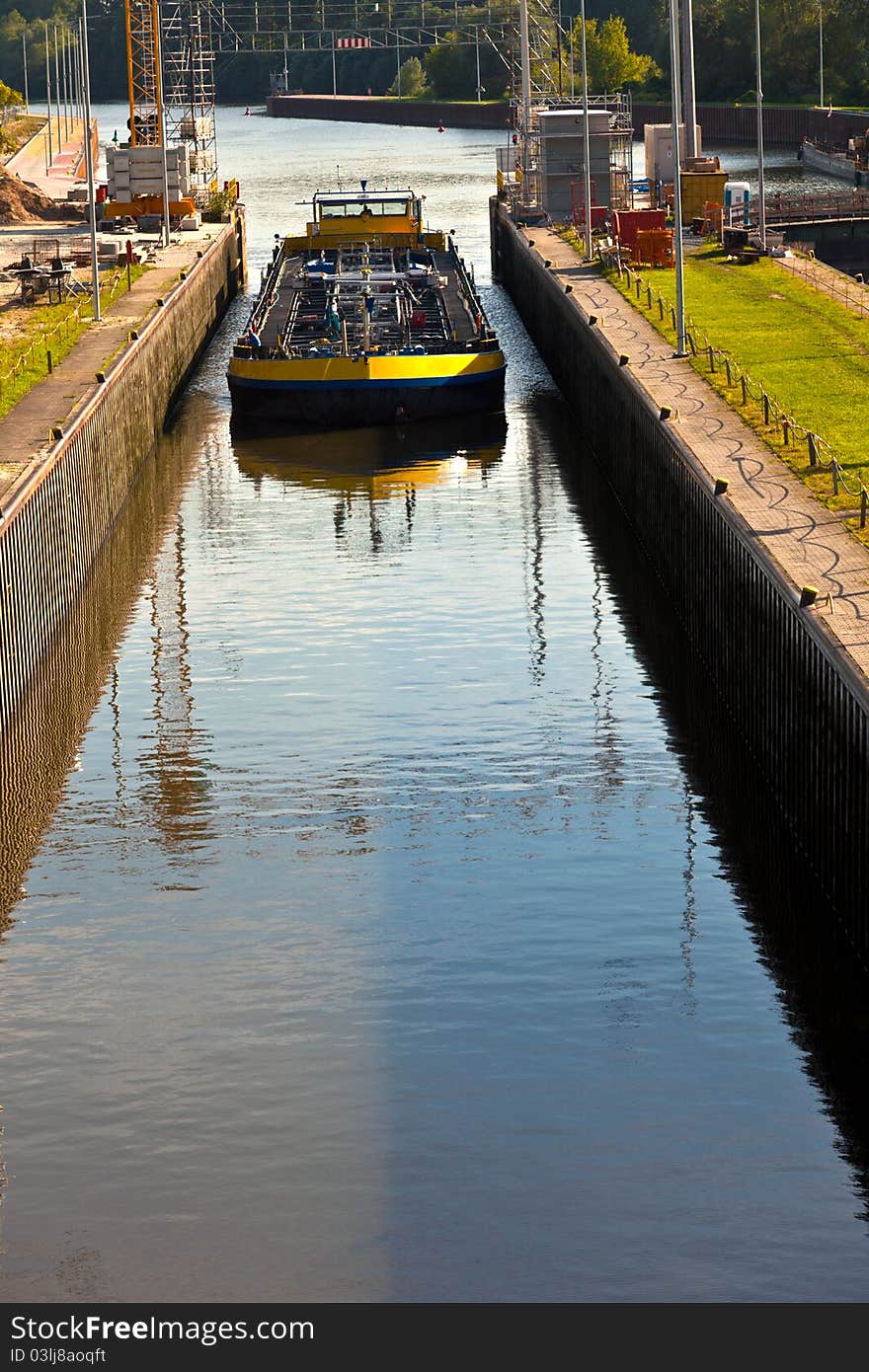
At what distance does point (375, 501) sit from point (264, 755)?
2234 cm

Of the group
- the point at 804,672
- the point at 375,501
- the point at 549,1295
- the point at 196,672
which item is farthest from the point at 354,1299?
the point at 375,501

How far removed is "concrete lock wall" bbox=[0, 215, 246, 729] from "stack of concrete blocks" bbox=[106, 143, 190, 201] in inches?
1180

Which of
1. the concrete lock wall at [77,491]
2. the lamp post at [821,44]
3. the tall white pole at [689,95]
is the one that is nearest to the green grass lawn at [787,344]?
the concrete lock wall at [77,491]

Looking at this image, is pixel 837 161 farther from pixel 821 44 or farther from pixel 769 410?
pixel 769 410

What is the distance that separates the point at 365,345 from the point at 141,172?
43709 mm

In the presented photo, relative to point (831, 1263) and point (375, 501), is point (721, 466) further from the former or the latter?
point (831, 1263)

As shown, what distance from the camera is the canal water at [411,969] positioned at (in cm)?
2245

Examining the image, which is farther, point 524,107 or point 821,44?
point 821,44

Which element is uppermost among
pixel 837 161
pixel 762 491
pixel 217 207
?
pixel 837 161

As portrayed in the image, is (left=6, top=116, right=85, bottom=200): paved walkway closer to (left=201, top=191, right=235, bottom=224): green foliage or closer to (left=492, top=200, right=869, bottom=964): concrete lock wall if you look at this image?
(left=201, top=191, right=235, bottom=224): green foliage

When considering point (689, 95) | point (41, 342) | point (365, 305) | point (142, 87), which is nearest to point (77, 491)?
point (41, 342)

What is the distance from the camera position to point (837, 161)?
15850 centimetres

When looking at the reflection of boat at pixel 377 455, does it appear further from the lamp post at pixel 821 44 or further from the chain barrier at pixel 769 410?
the lamp post at pixel 821 44

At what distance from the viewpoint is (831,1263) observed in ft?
71.5
